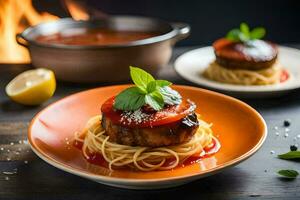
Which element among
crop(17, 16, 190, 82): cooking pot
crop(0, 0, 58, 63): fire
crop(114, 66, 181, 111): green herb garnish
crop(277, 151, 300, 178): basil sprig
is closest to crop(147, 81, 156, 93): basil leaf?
crop(114, 66, 181, 111): green herb garnish

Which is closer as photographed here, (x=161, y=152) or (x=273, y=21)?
(x=161, y=152)

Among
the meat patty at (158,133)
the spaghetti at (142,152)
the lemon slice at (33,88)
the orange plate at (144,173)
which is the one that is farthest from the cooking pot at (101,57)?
the meat patty at (158,133)

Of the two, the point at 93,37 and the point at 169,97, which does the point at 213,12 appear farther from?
the point at 169,97

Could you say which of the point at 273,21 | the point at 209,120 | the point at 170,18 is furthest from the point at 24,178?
the point at 273,21

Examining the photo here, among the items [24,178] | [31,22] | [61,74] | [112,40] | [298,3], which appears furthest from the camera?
[298,3]

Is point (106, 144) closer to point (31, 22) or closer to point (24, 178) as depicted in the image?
point (24, 178)

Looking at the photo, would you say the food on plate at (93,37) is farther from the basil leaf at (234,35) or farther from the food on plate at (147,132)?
the food on plate at (147,132)

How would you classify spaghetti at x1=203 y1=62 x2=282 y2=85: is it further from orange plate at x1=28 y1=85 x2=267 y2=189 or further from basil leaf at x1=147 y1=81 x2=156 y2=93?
basil leaf at x1=147 y1=81 x2=156 y2=93
